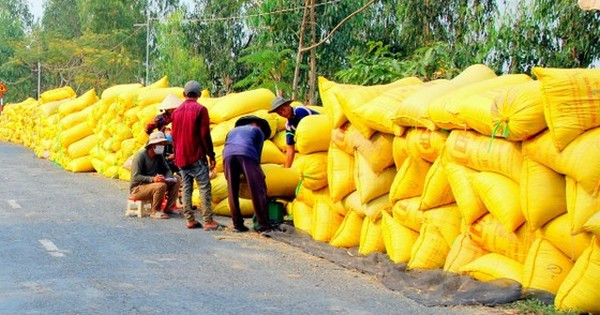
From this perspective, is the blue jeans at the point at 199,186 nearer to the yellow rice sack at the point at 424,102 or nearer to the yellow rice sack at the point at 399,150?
the yellow rice sack at the point at 399,150

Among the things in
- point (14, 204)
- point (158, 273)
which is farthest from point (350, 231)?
point (14, 204)

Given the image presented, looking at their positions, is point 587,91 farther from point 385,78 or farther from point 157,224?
point 385,78

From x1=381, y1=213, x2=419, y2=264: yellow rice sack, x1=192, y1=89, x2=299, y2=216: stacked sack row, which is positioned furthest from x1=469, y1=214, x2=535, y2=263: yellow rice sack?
x1=192, y1=89, x2=299, y2=216: stacked sack row

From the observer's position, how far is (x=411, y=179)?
316 inches

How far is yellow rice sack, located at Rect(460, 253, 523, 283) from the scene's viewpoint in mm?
6637

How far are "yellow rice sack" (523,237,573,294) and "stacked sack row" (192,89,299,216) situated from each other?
479 cm

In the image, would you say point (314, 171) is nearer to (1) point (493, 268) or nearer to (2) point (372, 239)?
(2) point (372, 239)

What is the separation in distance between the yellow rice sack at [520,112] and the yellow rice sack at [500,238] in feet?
2.27

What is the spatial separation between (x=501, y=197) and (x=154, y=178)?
603 centimetres

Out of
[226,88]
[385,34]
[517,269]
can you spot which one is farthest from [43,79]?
[517,269]

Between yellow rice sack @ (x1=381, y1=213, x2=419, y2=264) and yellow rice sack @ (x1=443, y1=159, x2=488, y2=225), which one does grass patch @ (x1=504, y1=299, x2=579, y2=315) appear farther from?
yellow rice sack @ (x1=381, y1=213, x2=419, y2=264)

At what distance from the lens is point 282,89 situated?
24.2 meters

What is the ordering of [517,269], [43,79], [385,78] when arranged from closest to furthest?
1. [517,269]
2. [385,78]
3. [43,79]

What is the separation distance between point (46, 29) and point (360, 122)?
62.7 meters
